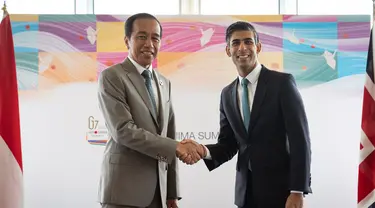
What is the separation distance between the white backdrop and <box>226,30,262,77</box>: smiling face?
1460 mm

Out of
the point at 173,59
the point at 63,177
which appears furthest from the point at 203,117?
the point at 63,177

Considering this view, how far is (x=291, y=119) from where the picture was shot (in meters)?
2.43

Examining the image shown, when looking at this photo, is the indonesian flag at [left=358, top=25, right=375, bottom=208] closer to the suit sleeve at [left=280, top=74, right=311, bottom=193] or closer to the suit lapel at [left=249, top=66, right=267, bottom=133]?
the suit sleeve at [left=280, top=74, right=311, bottom=193]

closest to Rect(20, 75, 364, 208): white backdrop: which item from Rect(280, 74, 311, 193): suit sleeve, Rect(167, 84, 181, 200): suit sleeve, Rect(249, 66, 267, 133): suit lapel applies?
Rect(167, 84, 181, 200): suit sleeve

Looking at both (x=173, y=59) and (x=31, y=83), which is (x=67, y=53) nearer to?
(x=31, y=83)

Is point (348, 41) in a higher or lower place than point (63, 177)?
higher

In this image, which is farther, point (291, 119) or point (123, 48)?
point (123, 48)

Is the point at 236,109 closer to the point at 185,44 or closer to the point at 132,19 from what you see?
the point at 132,19

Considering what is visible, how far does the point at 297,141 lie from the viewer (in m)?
2.41

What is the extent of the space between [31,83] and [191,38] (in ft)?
5.11

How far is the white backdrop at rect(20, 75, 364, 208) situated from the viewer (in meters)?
4.02

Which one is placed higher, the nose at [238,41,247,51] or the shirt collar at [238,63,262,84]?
the nose at [238,41,247,51]

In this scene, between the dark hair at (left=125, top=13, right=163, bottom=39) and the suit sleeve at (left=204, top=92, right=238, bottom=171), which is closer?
the dark hair at (left=125, top=13, right=163, bottom=39)

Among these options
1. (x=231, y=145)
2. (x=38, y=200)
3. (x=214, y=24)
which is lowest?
(x=38, y=200)
